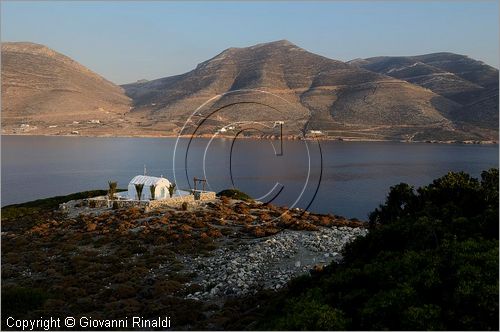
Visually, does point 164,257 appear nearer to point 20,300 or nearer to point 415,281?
point 20,300

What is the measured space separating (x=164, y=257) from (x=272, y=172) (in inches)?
3770

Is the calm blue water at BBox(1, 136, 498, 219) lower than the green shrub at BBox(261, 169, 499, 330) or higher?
lower

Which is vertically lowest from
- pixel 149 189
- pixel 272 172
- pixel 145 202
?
pixel 272 172

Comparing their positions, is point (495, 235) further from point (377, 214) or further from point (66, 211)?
point (66, 211)

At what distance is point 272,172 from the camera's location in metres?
124

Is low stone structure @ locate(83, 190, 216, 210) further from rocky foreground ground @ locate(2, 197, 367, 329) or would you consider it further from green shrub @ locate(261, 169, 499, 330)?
green shrub @ locate(261, 169, 499, 330)

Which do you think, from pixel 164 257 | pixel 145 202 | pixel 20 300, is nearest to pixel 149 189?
pixel 145 202

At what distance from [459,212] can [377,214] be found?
340 inches

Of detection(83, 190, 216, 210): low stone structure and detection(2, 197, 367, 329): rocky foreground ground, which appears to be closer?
detection(2, 197, 367, 329): rocky foreground ground

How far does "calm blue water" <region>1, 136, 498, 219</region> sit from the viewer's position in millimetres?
86438

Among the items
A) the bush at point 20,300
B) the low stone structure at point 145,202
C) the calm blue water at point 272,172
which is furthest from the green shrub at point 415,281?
the calm blue water at point 272,172

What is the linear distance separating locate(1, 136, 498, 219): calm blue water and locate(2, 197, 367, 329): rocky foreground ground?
2890 cm

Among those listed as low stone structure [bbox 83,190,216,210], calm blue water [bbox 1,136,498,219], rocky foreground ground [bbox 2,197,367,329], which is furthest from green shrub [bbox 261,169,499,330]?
calm blue water [bbox 1,136,498,219]

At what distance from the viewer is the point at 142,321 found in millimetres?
18719
